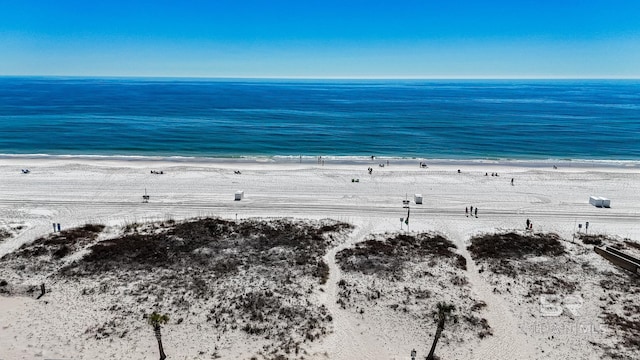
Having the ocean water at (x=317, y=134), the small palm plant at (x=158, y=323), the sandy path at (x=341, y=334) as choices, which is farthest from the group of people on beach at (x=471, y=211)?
the small palm plant at (x=158, y=323)

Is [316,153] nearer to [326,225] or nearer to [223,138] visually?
[223,138]

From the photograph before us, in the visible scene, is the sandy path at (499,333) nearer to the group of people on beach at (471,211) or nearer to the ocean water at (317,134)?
the group of people on beach at (471,211)

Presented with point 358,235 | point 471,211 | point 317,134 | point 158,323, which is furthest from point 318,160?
point 158,323

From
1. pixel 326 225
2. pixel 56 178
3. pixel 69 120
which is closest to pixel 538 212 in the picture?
pixel 326 225

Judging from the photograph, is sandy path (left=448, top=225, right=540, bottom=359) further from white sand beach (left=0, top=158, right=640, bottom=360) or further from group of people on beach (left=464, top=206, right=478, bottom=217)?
group of people on beach (left=464, top=206, right=478, bottom=217)

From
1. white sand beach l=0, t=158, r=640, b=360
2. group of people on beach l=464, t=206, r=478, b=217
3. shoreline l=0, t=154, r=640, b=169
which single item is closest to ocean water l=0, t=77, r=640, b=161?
shoreline l=0, t=154, r=640, b=169
